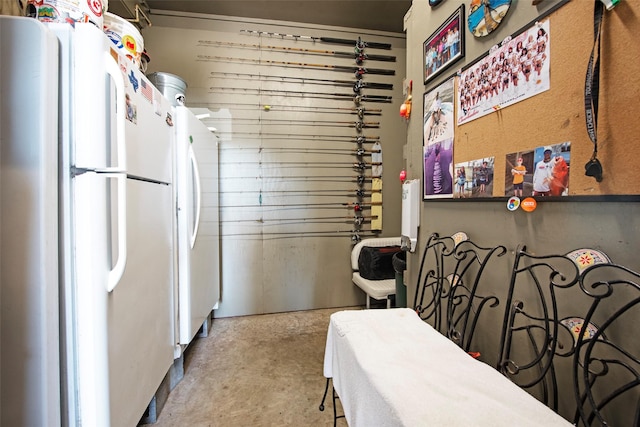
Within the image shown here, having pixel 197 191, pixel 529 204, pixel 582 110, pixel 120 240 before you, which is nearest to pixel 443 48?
pixel 582 110

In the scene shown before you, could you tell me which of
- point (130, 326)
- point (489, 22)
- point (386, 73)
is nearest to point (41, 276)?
point (130, 326)

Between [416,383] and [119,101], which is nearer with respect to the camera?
[416,383]

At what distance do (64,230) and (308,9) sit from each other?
3.01 meters

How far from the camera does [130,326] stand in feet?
3.98

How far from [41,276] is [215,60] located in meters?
2.79

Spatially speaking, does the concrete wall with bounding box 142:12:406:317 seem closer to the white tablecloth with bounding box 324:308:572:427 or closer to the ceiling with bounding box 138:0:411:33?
the ceiling with bounding box 138:0:411:33

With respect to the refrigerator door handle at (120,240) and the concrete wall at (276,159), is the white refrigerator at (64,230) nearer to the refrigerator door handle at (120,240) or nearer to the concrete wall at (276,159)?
the refrigerator door handle at (120,240)

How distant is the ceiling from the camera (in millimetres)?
2754

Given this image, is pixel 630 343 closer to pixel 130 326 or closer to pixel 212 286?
pixel 130 326

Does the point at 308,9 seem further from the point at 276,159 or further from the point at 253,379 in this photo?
the point at 253,379

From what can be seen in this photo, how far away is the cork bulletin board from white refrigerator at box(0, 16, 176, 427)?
4.81ft

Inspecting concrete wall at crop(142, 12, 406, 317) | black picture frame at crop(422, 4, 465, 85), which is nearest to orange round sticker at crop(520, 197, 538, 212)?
black picture frame at crop(422, 4, 465, 85)

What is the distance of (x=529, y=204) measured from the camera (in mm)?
934

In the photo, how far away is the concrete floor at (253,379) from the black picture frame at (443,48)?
2.07 m
